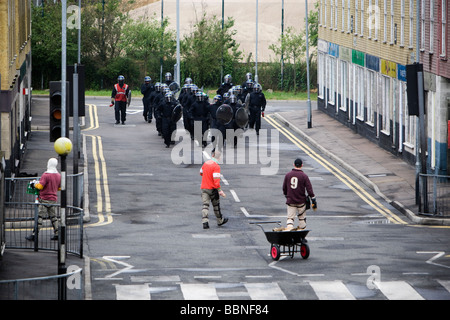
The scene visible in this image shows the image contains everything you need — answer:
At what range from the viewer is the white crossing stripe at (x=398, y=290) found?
661 inches

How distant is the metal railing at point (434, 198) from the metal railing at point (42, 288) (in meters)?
12.5

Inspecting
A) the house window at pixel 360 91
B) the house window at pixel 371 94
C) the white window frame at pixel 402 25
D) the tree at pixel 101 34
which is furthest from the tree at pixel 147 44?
the white window frame at pixel 402 25

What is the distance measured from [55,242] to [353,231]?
6537 mm

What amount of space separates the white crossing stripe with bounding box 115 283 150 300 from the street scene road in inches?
0.6

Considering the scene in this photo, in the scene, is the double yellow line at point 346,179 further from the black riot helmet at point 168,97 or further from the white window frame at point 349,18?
the white window frame at point 349,18

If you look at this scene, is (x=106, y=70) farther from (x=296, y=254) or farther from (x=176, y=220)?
(x=296, y=254)

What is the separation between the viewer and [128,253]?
2102cm

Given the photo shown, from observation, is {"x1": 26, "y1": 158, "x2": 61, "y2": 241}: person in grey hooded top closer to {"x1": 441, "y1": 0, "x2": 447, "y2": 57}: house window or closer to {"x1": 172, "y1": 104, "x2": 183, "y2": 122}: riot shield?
{"x1": 441, "y1": 0, "x2": 447, "y2": 57}: house window

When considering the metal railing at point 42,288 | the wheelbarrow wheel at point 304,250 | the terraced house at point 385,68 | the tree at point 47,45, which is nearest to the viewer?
the metal railing at point 42,288

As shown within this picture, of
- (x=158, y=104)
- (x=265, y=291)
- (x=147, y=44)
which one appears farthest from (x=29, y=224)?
(x=147, y=44)

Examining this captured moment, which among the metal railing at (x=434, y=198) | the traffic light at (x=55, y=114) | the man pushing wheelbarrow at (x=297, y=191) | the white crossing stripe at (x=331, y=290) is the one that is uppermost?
the traffic light at (x=55, y=114)

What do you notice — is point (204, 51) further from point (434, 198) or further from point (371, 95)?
point (434, 198)

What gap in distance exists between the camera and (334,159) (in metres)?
35.8

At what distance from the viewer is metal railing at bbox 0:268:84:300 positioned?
1348cm
